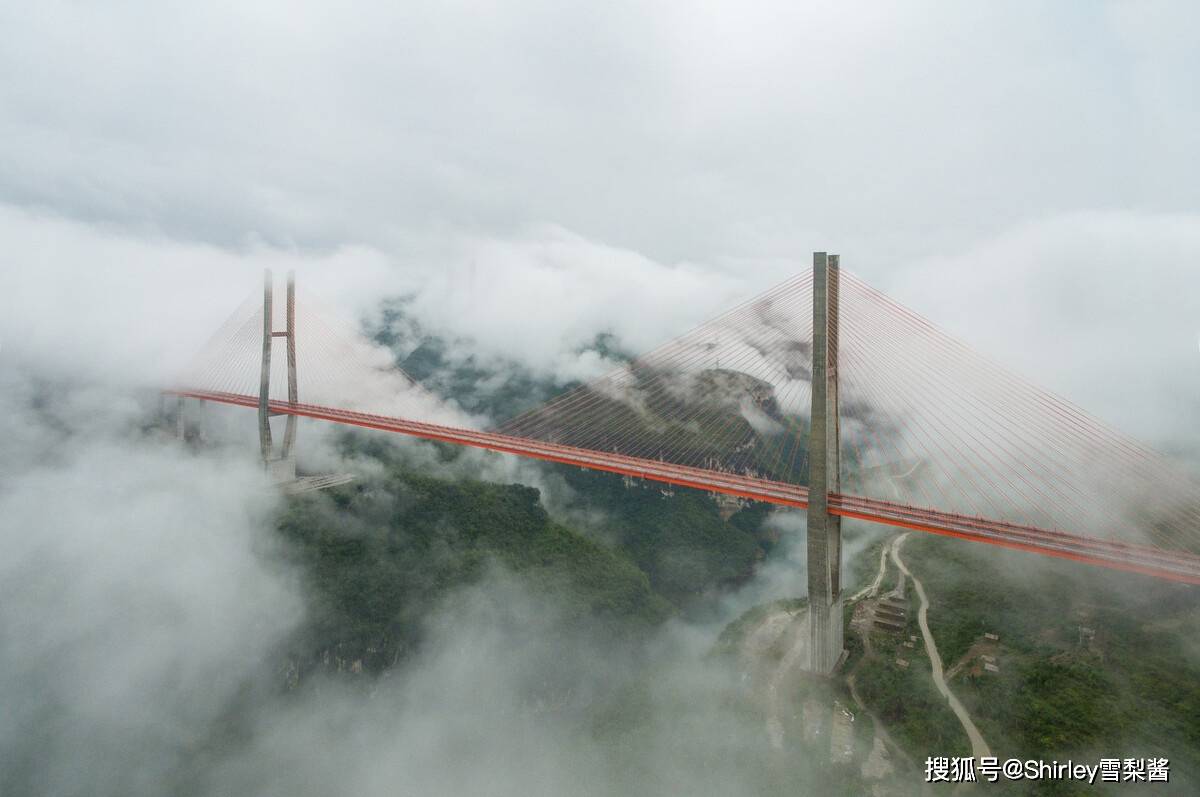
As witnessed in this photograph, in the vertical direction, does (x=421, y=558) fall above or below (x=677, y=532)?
above

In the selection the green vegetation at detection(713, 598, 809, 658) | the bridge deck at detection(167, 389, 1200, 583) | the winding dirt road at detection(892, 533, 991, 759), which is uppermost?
Result: the bridge deck at detection(167, 389, 1200, 583)

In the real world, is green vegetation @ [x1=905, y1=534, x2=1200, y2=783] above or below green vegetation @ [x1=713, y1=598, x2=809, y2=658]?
above

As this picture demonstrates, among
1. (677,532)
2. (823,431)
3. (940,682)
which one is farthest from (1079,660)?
(677,532)

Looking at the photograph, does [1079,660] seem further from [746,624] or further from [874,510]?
[746,624]

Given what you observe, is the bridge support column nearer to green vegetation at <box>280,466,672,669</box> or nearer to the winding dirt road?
the winding dirt road

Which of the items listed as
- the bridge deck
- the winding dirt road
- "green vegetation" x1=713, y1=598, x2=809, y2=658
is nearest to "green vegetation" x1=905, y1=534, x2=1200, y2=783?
the winding dirt road

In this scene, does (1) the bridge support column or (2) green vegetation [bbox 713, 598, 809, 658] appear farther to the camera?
(2) green vegetation [bbox 713, 598, 809, 658]

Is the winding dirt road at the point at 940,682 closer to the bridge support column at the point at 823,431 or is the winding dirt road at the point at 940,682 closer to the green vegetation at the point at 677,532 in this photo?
the bridge support column at the point at 823,431
